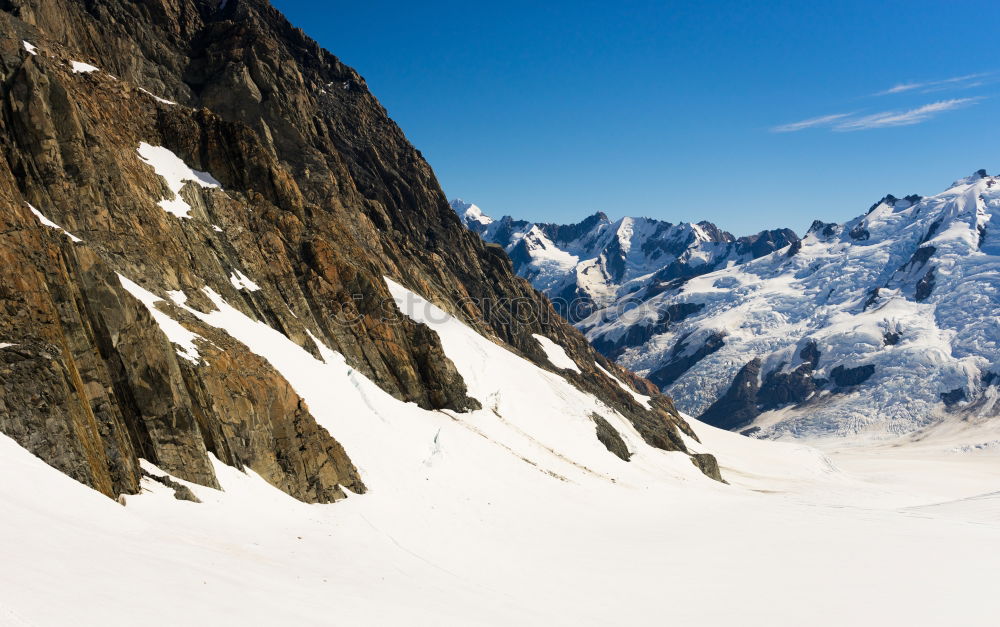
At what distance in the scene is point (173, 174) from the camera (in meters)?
39.7

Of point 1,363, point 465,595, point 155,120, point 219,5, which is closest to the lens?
point 1,363

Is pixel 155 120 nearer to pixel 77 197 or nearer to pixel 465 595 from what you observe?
pixel 77 197

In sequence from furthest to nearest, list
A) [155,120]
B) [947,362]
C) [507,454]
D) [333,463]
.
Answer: [947,362] < [155,120] < [507,454] < [333,463]

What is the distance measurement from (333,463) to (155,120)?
1252 inches

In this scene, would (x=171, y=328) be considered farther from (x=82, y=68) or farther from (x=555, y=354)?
(x=555, y=354)

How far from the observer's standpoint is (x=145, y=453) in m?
A: 19.1

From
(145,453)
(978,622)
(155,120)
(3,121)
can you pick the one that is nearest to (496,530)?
(145,453)

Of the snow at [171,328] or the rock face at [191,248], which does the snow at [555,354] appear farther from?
the snow at [171,328]

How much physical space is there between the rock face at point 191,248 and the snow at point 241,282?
0.19 m

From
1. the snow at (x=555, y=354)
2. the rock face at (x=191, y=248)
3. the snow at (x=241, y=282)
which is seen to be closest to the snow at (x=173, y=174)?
the rock face at (x=191, y=248)

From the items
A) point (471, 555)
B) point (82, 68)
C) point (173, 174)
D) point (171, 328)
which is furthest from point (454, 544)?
point (82, 68)

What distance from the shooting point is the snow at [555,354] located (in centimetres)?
9288

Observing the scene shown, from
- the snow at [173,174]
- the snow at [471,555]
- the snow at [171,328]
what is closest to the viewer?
the snow at [471,555]

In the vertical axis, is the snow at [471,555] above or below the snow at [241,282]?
below
